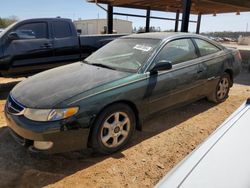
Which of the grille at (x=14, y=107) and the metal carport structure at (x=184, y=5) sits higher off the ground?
the metal carport structure at (x=184, y=5)

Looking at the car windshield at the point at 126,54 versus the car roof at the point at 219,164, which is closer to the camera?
the car roof at the point at 219,164

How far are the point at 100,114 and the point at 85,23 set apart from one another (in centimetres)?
3568

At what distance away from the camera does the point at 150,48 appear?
395cm

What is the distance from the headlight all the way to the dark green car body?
1.9 inches

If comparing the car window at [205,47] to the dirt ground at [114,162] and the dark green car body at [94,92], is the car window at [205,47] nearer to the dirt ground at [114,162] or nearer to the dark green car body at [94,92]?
the dark green car body at [94,92]

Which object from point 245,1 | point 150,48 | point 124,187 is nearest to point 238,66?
point 150,48

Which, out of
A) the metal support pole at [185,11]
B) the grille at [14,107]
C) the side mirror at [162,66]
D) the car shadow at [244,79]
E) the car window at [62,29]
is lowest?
the car shadow at [244,79]

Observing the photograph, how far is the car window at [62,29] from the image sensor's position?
6.83 m

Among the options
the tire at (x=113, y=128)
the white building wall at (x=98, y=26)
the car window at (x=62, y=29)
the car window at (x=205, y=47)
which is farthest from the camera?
the white building wall at (x=98, y=26)

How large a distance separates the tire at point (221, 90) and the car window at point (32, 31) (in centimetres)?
446

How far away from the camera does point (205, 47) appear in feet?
16.2

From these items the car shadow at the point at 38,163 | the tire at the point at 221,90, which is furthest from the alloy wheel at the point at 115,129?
the tire at the point at 221,90

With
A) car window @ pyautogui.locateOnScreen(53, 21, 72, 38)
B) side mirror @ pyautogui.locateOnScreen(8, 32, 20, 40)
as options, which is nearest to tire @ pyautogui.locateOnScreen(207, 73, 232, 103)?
car window @ pyautogui.locateOnScreen(53, 21, 72, 38)

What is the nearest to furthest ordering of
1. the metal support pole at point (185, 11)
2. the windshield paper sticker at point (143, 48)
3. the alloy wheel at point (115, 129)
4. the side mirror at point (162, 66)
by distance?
the alloy wheel at point (115, 129) → the side mirror at point (162, 66) → the windshield paper sticker at point (143, 48) → the metal support pole at point (185, 11)
